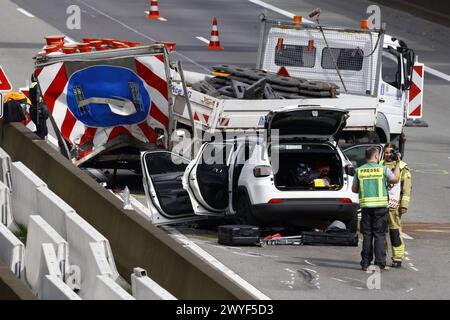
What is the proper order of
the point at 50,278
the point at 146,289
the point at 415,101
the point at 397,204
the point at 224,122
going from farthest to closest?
the point at 415,101, the point at 224,122, the point at 397,204, the point at 50,278, the point at 146,289

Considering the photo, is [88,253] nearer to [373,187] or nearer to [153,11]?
[373,187]

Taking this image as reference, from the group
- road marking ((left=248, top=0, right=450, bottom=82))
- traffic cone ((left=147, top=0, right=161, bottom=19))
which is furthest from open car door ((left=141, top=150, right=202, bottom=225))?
traffic cone ((left=147, top=0, right=161, bottom=19))

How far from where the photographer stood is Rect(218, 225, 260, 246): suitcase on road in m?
20.0

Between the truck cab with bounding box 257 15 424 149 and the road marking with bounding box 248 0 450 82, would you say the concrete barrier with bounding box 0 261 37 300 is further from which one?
the road marking with bounding box 248 0 450 82

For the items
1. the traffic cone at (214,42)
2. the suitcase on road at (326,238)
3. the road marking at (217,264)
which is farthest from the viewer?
the traffic cone at (214,42)

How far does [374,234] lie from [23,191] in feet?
14.6

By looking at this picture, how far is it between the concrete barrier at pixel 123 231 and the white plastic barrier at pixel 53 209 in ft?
1.74

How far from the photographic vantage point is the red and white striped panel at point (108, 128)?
2350cm

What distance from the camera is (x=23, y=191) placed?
19547 mm

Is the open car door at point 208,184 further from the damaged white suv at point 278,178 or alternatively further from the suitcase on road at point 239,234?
the suitcase on road at point 239,234

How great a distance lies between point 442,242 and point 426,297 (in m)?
3.67

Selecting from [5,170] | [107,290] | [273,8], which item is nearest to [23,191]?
[5,170]

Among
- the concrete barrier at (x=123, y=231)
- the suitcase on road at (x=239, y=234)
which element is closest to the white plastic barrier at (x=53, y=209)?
the concrete barrier at (x=123, y=231)
